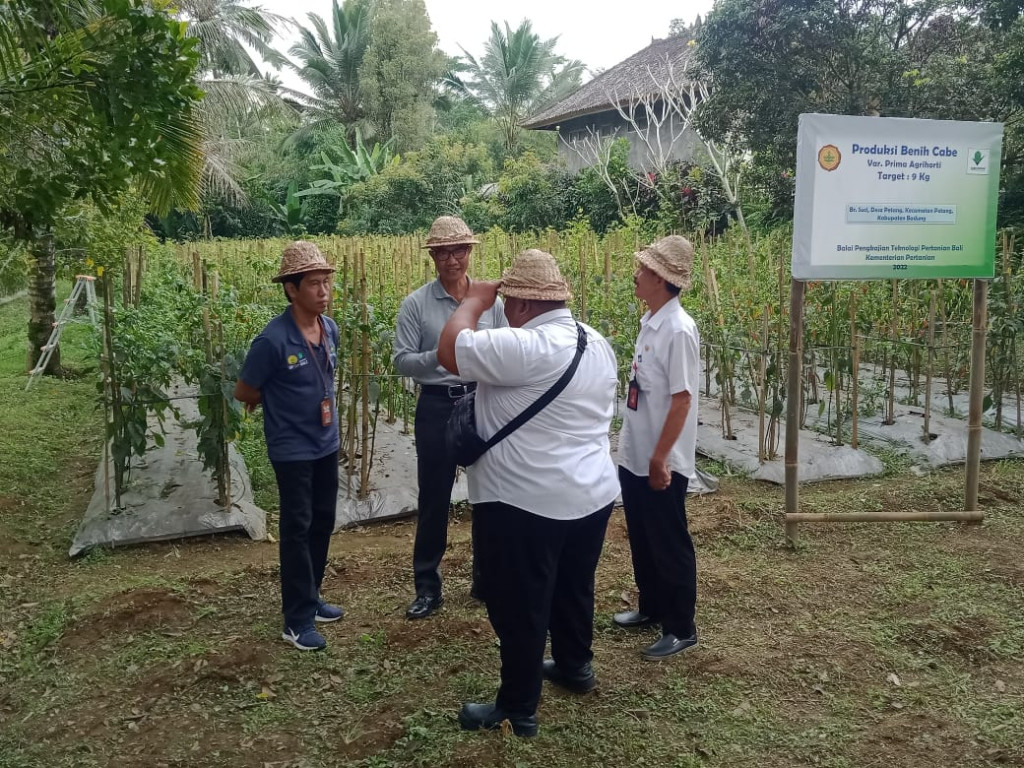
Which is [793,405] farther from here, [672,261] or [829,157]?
[672,261]

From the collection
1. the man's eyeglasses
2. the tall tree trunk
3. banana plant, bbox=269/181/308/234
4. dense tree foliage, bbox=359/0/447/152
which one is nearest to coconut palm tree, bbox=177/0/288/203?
banana plant, bbox=269/181/308/234

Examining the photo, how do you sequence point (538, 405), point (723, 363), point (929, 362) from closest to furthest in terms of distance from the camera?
point (538, 405)
point (929, 362)
point (723, 363)

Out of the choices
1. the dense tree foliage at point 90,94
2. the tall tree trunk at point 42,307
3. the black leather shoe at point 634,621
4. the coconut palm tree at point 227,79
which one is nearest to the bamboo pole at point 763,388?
the black leather shoe at point 634,621

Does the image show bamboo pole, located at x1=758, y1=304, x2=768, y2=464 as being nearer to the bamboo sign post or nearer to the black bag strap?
the bamboo sign post

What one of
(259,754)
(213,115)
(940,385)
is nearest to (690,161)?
(213,115)

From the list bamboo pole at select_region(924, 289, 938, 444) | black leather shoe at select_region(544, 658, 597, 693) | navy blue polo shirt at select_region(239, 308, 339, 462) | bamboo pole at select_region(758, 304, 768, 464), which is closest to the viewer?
black leather shoe at select_region(544, 658, 597, 693)

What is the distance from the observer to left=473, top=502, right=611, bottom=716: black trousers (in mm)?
2658

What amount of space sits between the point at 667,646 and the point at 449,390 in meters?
1.32

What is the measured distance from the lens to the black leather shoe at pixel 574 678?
10.3ft

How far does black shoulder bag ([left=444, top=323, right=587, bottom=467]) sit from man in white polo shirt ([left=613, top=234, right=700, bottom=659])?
645 mm

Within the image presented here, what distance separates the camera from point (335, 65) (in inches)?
1232

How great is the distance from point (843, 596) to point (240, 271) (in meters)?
9.09

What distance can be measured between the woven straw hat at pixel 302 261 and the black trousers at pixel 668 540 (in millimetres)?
1418

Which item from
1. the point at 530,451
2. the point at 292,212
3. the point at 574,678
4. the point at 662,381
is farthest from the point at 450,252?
the point at 292,212
